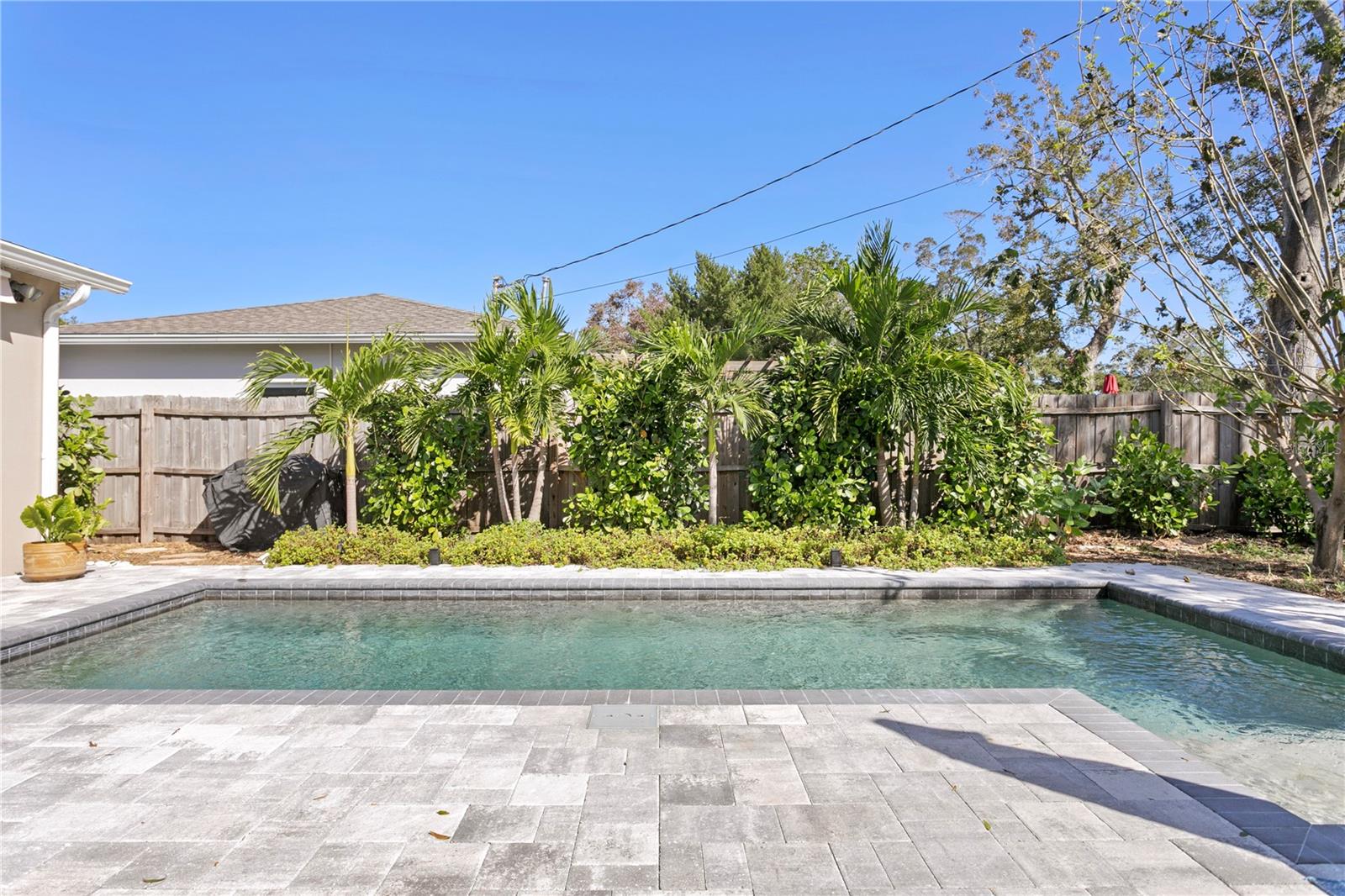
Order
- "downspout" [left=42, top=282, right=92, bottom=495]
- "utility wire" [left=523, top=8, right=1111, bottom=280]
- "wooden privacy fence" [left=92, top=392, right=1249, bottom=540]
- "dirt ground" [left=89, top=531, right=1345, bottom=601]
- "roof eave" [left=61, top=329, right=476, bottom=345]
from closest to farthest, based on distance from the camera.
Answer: "dirt ground" [left=89, top=531, right=1345, bottom=601], "downspout" [left=42, top=282, right=92, bottom=495], "utility wire" [left=523, top=8, right=1111, bottom=280], "wooden privacy fence" [left=92, top=392, right=1249, bottom=540], "roof eave" [left=61, top=329, right=476, bottom=345]

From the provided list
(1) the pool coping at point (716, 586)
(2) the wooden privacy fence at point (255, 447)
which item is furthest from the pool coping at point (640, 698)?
(2) the wooden privacy fence at point (255, 447)

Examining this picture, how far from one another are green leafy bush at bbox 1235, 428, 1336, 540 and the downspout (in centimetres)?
1239

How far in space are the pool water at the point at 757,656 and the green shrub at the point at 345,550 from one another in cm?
105

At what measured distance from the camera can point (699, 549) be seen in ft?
25.1

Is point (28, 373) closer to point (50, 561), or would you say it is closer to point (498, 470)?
point (50, 561)

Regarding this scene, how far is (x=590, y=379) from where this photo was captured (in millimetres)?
8477

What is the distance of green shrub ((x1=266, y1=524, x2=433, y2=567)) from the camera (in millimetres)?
7680

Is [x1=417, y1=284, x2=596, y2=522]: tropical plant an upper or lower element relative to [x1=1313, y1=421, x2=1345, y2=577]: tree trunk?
upper

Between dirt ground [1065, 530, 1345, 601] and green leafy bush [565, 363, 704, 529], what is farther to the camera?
green leafy bush [565, 363, 704, 529]

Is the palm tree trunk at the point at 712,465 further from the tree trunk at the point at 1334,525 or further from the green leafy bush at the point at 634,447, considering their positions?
the tree trunk at the point at 1334,525

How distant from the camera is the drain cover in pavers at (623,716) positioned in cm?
344

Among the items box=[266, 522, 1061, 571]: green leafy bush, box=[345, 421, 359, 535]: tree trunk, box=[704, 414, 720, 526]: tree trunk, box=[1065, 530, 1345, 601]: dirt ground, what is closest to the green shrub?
box=[266, 522, 1061, 571]: green leafy bush

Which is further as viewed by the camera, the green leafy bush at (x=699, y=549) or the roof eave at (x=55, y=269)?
the green leafy bush at (x=699, y=549)

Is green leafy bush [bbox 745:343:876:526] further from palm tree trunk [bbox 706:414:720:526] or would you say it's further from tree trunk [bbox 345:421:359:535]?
tree trunk [bbox 345:421:359:535]
